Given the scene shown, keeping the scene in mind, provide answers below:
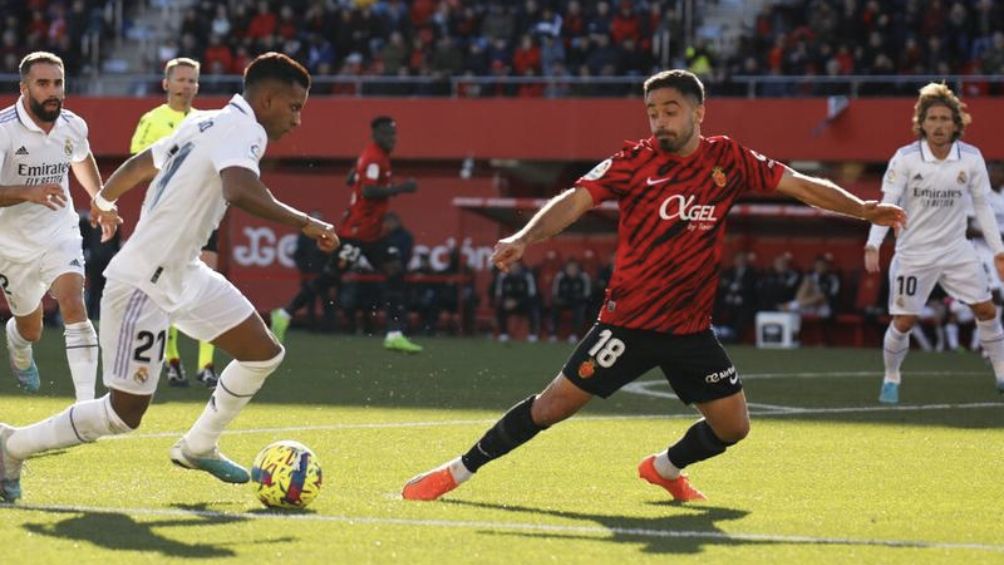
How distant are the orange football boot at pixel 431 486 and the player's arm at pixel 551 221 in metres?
1.12

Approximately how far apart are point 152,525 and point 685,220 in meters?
2.89

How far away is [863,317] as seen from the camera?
27.1 meters

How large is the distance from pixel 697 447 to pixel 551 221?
61.1 inches

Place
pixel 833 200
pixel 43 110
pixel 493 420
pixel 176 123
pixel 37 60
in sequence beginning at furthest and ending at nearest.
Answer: pixel 176 123, pixel 493 420, pixel 43 110, pixel 37 60, pixel 833 200

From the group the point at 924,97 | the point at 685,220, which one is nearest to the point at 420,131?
the point at 924,97

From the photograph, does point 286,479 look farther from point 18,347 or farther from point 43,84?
point 18,347

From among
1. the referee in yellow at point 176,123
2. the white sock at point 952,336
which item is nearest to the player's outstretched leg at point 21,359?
the referee in yellow at point 176,123

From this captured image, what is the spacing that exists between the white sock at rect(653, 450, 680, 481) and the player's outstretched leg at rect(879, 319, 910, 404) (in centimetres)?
661

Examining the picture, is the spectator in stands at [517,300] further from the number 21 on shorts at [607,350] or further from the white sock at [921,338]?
the number 21 on shorts at [607,350]

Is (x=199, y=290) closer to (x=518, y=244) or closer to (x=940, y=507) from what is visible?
(x=518, y=244)

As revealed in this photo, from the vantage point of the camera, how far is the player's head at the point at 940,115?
14.4 metres

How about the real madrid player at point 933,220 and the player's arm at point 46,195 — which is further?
the real madrid player at point 933,220

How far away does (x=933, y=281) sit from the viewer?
1511 centimetres

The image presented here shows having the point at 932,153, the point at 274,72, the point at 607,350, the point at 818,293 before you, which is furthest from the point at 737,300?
the point at 274,72
